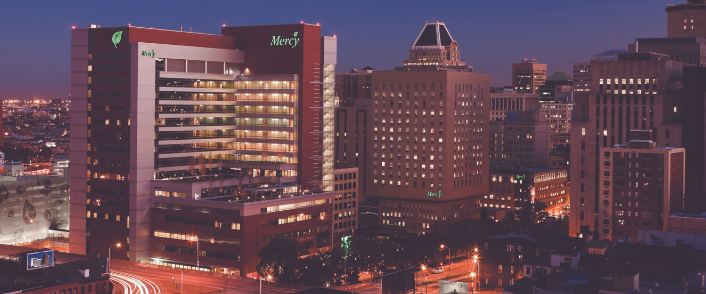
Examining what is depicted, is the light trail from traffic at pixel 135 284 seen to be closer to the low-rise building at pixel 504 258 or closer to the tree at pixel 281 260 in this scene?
the tree at pixel 281 260

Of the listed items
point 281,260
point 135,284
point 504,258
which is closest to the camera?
point 135,284

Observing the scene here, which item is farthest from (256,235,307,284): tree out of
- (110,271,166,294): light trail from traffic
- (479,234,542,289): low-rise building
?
(479,234,542,289): low-rise building

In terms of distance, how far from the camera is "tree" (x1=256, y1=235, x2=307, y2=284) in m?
176

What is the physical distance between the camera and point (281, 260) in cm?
18038

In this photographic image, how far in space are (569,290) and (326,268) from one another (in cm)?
5560

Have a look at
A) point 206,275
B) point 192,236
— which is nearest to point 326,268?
point 206,275

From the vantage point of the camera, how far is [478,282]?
618ft

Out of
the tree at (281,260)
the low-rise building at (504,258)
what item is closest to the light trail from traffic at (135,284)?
the tree at (281,260)

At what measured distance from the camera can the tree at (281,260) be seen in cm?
17588

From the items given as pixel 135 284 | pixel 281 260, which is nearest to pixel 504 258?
pixel 281 260

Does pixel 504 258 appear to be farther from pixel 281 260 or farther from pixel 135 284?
pixel 135 284

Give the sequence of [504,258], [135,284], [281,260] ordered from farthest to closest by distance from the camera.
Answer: [504,258] → [281,260] → [135,284]

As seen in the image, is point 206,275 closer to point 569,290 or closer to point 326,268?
point 326,268

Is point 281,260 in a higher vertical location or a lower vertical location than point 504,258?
lower
